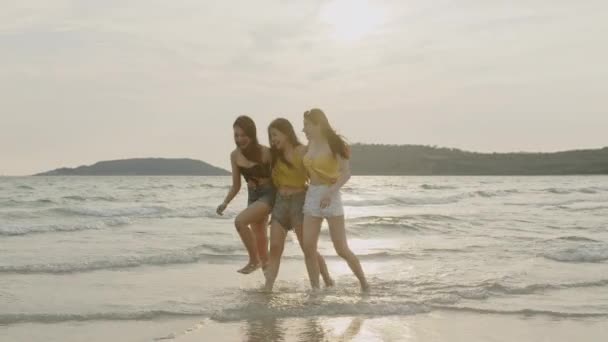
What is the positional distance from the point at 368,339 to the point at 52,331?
2.55 m

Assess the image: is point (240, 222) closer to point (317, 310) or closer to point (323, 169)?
point (323, 169)

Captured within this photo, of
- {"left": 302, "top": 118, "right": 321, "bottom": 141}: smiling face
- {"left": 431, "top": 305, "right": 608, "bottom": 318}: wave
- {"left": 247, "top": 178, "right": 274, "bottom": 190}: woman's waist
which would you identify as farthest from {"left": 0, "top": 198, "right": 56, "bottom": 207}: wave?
{"left": 431, "top": 305, "right": 608, "bottom": 318}: wave

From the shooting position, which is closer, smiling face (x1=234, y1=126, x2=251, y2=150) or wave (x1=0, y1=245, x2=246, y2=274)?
smiling face (x1=234, y1=126, x2=251, y2=150)

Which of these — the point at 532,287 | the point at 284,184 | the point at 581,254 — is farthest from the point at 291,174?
the point at 581,254

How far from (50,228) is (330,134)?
456 inches

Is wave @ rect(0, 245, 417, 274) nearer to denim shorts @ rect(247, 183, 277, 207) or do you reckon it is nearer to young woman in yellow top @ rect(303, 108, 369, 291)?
denim shorts @ rect(247, 183, 277, 207)

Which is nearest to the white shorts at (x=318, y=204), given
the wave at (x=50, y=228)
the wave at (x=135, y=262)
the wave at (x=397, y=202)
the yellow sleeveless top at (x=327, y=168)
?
the yellow sleeveless top at (x=327, y=168)

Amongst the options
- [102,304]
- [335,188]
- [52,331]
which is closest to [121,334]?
[52,331]

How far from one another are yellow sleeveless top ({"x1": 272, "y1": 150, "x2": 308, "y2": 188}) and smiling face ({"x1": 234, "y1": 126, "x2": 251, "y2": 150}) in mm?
374

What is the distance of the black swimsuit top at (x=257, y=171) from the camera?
785 centimetres

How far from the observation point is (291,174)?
768 centimetres

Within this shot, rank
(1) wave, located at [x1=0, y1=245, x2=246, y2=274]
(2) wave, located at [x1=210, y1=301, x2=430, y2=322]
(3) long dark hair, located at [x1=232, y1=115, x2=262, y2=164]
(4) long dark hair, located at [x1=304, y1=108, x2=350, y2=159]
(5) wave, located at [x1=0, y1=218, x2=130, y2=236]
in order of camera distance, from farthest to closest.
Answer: (5) wave, located at [x1=0, y1=218, x2=130, y2=236]
(1) wave, located at [x1=0, y1=245, x2=246, y2=274]
(3) long dark hair, located at [x1=232, y1=115, x2=262, y2=164]
(4) long dark hair, located at [x1=304, y1=108, x2=350, y2=159]
(2) wave, located at [x1=210, y1=301, x2=430, y2=322]

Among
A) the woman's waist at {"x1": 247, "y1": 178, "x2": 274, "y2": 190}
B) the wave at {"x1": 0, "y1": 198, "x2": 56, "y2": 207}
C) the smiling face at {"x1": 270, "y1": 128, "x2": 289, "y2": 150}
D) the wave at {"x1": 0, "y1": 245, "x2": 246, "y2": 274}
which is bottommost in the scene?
the wave at {"x1": 0, "y1": 198, "x2": 56, "y2": 207}

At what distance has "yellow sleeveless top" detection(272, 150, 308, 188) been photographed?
7645 millimetres
